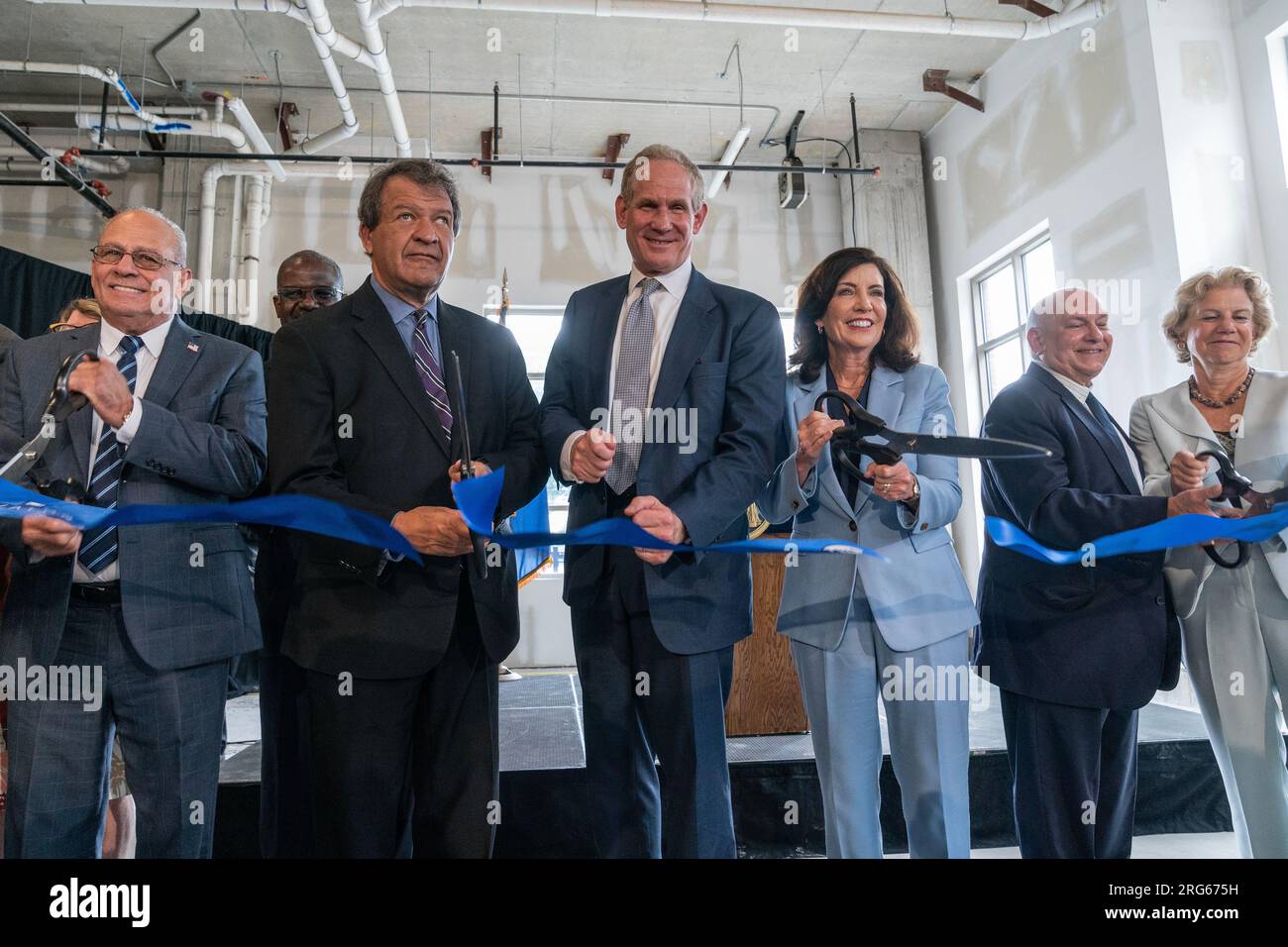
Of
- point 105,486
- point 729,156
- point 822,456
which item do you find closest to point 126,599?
point 105,486

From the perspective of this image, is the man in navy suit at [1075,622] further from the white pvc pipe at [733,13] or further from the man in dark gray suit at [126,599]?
the white pvc pipe at [733,13]

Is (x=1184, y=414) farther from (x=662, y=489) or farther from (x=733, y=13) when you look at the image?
(x=733, y=13)

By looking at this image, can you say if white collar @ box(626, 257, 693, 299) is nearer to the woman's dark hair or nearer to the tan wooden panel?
the woman's dark hair

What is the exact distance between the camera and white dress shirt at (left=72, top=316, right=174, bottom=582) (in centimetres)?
174

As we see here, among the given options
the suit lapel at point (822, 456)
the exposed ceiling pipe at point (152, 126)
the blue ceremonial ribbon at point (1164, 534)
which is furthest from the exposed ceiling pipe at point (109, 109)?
the blue ceremonial ribbon at point (1164, 534)

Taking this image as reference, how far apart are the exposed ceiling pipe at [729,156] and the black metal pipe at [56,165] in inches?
197

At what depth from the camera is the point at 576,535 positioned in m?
1.67

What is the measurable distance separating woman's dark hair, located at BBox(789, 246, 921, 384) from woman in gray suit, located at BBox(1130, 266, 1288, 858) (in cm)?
66

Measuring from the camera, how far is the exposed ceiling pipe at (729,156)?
7.70 metres

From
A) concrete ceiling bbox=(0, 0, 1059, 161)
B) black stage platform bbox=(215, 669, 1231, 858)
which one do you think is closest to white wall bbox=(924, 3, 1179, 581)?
concrete ceiling bbox=(0, 0, 1059, 161)

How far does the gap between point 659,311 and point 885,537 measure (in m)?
0.73

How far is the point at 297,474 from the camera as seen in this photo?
1.70 meters
